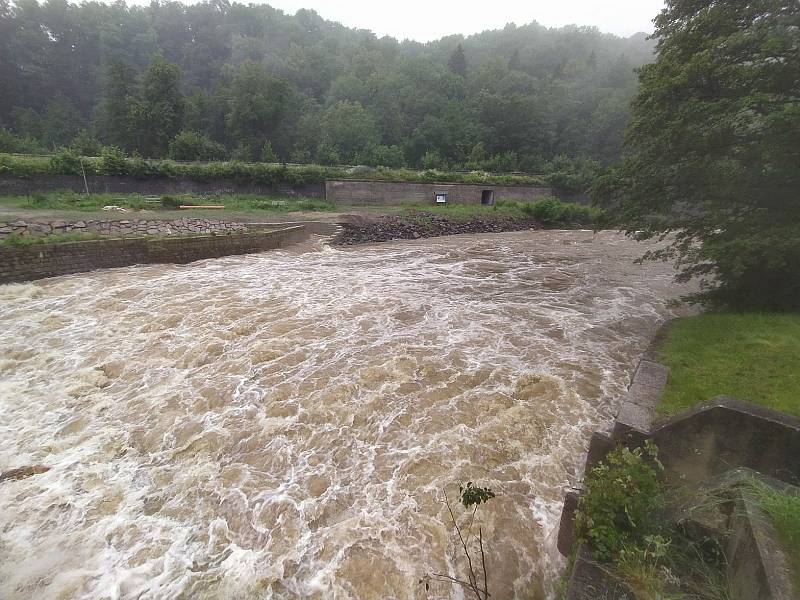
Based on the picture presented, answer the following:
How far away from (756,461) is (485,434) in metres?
2.90

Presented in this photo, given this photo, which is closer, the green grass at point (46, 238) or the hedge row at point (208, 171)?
the green grass at point (46, 238)


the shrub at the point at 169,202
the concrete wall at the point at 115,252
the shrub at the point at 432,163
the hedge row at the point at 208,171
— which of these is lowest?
the concrete wall at the point at 115,252

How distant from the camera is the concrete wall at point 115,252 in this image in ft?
39.2

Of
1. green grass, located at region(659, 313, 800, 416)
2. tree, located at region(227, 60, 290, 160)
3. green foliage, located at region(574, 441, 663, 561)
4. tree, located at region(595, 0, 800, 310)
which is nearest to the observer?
green foliage, located at region(574, 441, 663, 561)

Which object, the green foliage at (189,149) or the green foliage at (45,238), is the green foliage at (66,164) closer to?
the green foliage at (189,149)

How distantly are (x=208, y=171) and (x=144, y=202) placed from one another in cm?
695

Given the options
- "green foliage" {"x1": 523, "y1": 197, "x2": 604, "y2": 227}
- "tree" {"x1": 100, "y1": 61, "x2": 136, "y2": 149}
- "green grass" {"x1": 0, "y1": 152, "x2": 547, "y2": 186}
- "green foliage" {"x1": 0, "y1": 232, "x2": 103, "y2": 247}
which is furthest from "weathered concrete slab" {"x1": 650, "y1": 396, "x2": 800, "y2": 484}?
"tree" {"x1": 100, "y1": 61, "x2": 136, "y2": 149}

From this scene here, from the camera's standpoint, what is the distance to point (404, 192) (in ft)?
104

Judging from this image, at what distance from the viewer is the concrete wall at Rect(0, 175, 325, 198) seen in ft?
71.1

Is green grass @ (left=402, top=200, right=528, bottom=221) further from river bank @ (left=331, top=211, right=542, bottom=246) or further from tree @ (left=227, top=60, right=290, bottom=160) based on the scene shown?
tree @ (left=227, top=60, right=290, bottom=160)

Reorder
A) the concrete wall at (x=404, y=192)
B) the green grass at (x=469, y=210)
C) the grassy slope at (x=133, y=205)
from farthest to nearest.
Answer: the concrete wall at (x=404, y=192) → the green grass at (x=469, y=210) → the grassy slope at (x=133, y=205)

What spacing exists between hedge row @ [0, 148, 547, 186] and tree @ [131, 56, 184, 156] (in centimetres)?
1454

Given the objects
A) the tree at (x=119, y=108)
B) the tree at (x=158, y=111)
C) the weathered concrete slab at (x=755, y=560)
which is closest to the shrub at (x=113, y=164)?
the tree at (x=158, y=111)

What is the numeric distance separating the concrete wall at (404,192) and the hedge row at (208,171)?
24.7 inches
